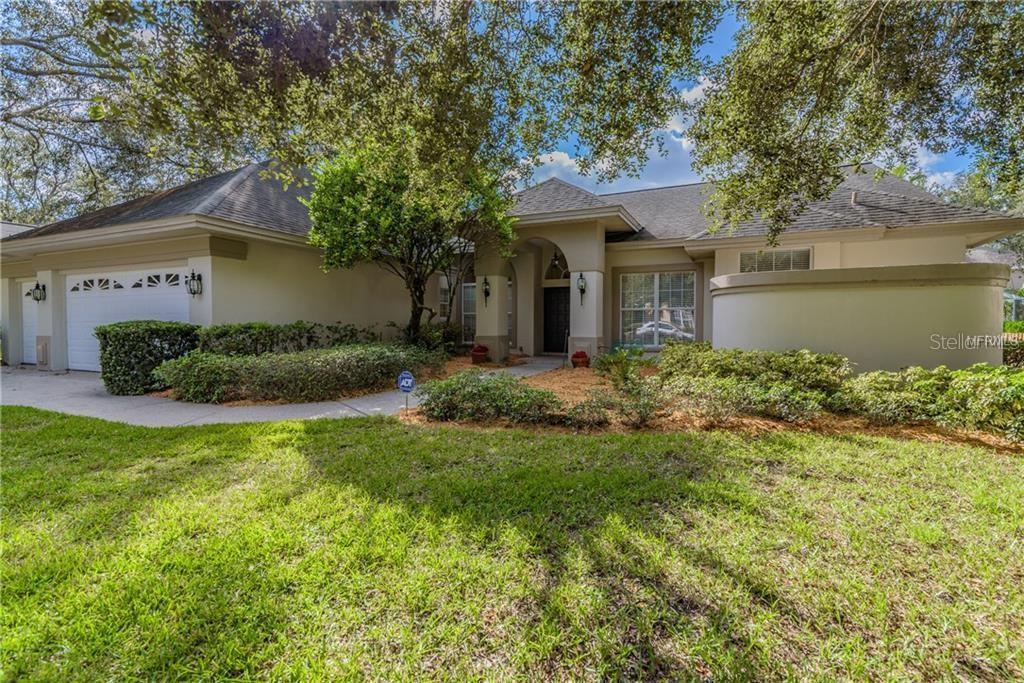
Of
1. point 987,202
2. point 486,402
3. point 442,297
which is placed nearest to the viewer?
point 486,402

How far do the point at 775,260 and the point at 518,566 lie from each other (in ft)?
37.4

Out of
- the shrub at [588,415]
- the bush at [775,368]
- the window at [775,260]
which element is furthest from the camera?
the window at [775,260]

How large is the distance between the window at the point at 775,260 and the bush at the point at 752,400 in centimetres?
611

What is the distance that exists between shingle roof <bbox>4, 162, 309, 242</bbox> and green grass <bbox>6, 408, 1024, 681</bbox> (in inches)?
271

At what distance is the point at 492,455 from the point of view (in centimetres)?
466

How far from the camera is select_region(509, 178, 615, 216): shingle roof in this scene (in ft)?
38.7

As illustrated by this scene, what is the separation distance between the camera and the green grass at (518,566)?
6.89 ft

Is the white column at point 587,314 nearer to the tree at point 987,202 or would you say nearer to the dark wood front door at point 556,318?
the dark wood front door at point 556,318

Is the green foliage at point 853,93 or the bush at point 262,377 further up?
the green foliage at point 853,93

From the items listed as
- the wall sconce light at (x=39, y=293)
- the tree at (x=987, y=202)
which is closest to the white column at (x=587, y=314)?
the tree at (x=987, y=202)

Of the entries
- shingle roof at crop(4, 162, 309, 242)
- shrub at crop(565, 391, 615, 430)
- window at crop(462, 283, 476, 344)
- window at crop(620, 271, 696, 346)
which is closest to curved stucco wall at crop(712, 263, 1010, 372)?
shrub at crop(565, 391, 615, 430)

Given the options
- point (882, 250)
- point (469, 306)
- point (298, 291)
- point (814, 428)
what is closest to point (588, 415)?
point (814, 428)

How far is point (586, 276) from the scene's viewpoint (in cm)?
1188

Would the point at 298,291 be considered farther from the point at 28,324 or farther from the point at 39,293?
the point at 28,324
